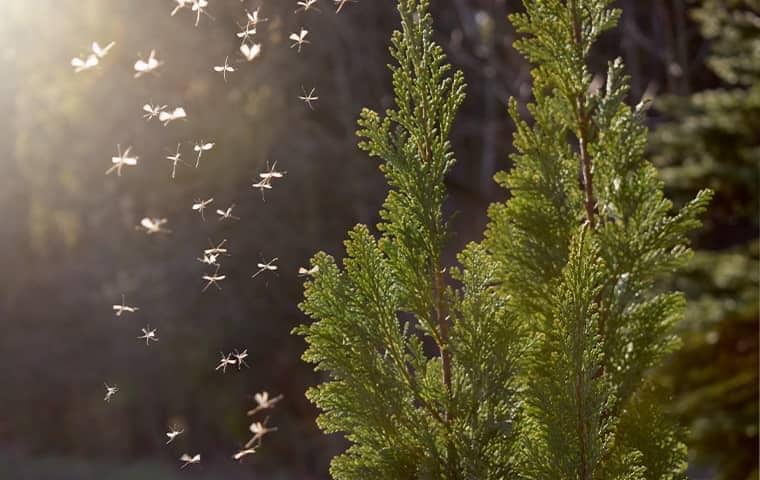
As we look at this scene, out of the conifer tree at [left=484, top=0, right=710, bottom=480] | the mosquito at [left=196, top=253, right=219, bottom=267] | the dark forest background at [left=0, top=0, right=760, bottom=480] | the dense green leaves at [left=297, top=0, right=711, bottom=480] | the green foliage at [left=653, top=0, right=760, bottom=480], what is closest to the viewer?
the mosquito at [left=196, top=253, right=219, bottom=267]

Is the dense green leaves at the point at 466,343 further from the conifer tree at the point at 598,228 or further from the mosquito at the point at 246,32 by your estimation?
the mosquito at the point at 246,32

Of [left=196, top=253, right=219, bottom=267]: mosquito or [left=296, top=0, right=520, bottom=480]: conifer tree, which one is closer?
[left=196, top=253, right=219, bottom=267]: mosquito

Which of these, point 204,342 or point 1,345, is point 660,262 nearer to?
point 204,342

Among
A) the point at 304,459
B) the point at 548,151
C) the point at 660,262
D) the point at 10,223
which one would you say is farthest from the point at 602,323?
the point at 10,223

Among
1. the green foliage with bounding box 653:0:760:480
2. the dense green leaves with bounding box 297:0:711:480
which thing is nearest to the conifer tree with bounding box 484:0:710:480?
the dense green leaves with bounding box 297:0:711:480

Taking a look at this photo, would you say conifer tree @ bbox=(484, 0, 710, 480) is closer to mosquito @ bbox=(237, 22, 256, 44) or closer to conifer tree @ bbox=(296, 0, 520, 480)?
conifer tree @ bbox=(296, 0, 520, 480)

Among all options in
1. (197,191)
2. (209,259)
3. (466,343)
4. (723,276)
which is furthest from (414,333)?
(197,191)

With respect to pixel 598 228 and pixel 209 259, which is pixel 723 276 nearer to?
pixel 598 228
